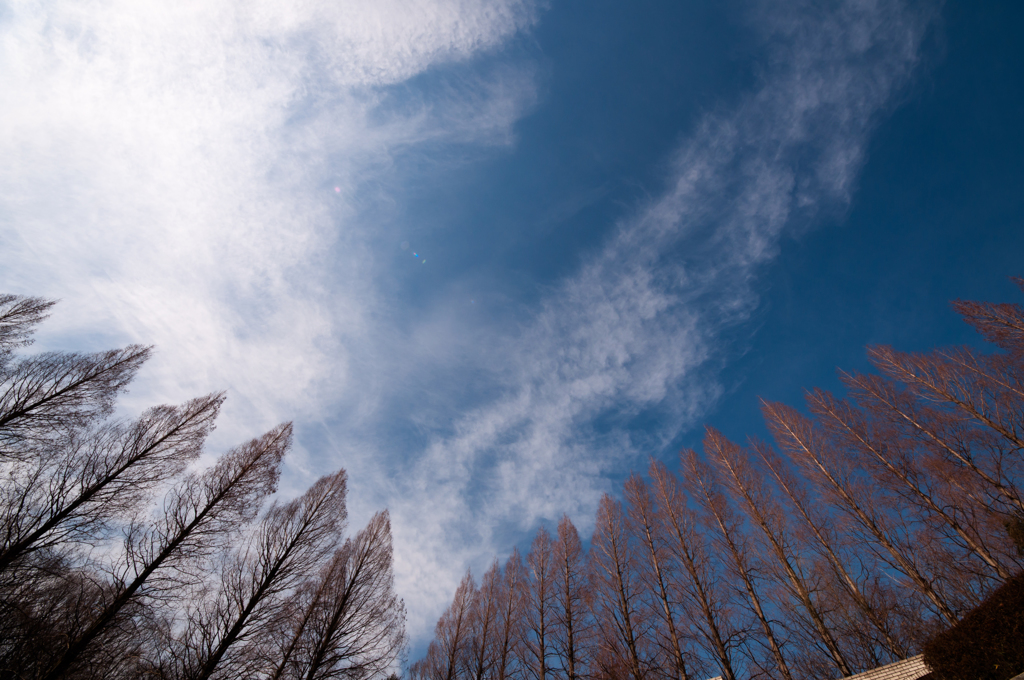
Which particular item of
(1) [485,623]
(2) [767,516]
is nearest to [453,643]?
(1) [485,623]

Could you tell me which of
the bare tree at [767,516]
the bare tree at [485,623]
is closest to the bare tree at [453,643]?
the bare tree at [485,623]

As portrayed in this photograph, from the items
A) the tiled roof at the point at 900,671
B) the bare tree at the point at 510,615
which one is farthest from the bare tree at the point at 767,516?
the bare tree at the point at 510,615

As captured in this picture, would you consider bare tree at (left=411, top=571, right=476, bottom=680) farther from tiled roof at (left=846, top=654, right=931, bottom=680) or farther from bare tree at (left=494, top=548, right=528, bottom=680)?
tiled roof at (left=846, top=654, right=931, bottom=680)

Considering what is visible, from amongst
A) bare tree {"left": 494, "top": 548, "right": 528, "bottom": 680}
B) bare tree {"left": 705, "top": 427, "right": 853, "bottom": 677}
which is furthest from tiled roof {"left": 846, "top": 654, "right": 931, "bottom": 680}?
bare tree {"left": 494, "top": 548, "right": 528, "bottom": 680}

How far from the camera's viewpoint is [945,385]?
1444cm

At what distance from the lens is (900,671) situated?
9852 mm

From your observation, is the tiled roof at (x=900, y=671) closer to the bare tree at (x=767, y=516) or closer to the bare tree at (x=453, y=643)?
the bare tree at (x=767, y=516)

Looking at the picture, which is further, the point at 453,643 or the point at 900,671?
the point at 453,643

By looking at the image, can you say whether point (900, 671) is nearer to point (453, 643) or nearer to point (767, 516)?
point (767, 516)

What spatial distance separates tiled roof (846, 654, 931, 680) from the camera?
9.60 meters

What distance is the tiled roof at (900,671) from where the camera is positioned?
9602mm

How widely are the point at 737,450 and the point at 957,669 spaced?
9476mm

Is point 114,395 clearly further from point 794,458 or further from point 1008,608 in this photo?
point 794,458

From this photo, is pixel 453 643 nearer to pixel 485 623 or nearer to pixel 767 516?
pixel 485 623
